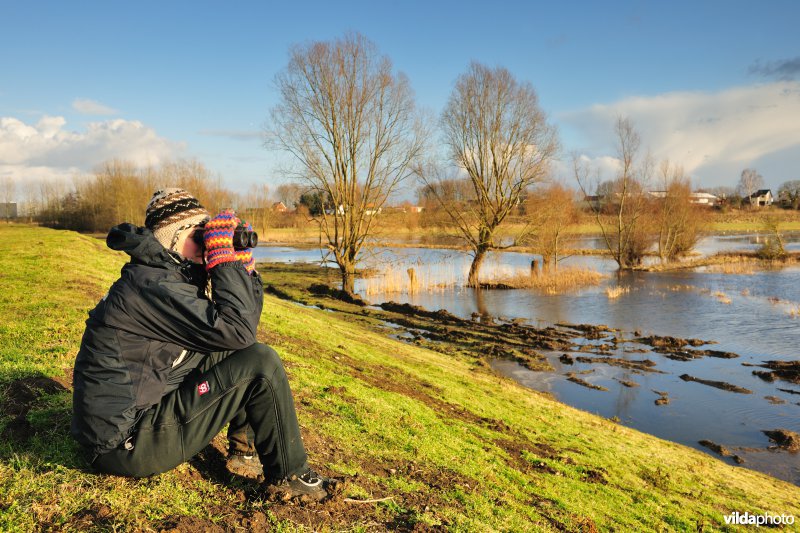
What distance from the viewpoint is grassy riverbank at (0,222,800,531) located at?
10.8 feet

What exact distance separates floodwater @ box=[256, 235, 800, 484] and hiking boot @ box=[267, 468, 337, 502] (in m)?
8.31

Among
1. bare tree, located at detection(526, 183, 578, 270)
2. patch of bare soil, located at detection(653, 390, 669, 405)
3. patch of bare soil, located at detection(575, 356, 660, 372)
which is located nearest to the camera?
patch of bare soil, located at detection(653, 390, 669, 405)

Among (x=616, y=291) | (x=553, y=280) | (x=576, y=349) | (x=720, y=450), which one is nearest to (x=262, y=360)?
(x=720, y=450)

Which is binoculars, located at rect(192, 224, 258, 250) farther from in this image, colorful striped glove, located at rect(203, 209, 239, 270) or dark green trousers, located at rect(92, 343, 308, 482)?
dark green trousers, located at rect(92, 343, 308, 482)

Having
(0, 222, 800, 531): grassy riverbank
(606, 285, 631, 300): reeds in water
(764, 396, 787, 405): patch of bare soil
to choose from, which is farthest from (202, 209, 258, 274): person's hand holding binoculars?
(606, 285, 631, 300): reeds in water

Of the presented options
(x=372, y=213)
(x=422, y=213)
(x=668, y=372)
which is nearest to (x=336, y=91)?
(x=372, y=213)

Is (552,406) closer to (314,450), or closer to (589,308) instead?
(314,450)

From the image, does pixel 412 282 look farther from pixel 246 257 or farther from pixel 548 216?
pixel 246 257

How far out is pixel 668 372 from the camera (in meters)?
13.7

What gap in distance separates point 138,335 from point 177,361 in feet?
1.14

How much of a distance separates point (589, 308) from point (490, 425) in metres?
16.3

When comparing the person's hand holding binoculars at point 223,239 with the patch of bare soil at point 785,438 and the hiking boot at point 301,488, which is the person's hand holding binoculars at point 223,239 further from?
the patch of bare soil at point 785,438

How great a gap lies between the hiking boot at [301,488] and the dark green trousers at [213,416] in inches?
2.4

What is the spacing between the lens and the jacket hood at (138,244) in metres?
3.09
